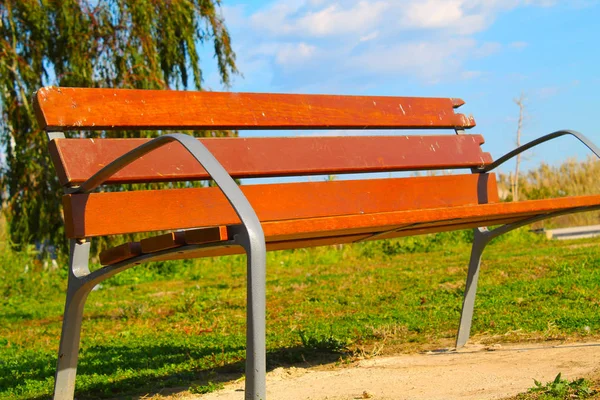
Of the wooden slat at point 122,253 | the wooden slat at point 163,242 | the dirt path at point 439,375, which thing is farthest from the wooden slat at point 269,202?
the dirt path at point 439,375

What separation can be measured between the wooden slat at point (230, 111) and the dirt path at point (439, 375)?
1.09 metres

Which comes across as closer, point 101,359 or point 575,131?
point 575,131

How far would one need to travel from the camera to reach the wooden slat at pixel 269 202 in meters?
2.70

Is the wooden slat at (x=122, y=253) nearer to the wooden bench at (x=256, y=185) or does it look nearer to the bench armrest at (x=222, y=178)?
the wooden bench at (x=256, y=185)

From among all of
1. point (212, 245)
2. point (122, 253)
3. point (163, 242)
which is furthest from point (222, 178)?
point (122, 253)

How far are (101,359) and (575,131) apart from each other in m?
2.63

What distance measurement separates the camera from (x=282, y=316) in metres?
5.27

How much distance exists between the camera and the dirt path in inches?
111

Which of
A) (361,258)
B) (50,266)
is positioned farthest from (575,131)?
(50,266)

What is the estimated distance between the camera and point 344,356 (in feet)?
12.2

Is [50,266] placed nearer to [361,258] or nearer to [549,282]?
[361,258]

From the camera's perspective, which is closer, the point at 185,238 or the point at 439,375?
the point at 185,238

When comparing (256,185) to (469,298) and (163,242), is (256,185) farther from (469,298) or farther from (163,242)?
(469,298)

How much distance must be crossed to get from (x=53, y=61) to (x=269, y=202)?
32.6 feet
